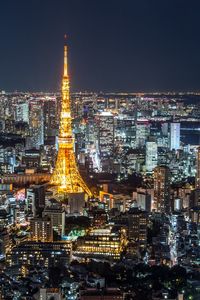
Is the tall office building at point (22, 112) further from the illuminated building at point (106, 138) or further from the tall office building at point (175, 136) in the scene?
the tall office building at point (175, 136)

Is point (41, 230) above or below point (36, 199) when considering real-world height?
below

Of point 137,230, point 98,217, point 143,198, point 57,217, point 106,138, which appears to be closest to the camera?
point 137,230

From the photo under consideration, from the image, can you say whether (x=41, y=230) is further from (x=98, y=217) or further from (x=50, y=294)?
(x=50, y=294)

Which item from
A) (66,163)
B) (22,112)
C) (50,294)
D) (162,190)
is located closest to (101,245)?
(50,294)

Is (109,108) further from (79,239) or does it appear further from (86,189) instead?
(79,239)

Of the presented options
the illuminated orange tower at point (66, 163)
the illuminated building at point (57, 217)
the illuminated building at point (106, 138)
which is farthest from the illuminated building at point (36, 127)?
the illuminated building at point (57, 217)

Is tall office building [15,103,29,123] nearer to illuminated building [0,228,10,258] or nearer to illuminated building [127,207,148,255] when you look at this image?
illuminated building [127,207,148,255]
